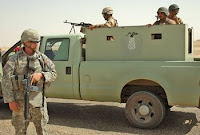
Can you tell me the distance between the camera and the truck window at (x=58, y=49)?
6551mm

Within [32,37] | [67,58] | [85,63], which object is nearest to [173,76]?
[85,63]

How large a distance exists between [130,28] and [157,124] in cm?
188

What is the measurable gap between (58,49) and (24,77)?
295 centimetres

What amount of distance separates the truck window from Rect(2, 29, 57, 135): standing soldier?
252 cm

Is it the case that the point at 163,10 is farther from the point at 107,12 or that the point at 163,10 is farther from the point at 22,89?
the point at 22,89

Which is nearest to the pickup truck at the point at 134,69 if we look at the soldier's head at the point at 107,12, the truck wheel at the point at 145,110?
the truck wheel at the point at 145,110

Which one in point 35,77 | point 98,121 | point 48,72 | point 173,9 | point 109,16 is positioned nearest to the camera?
point 35,77

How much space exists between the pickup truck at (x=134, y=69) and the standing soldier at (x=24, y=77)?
217cm

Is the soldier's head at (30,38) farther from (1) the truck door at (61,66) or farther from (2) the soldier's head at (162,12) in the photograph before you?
(2) the soldier's head at (162,12)

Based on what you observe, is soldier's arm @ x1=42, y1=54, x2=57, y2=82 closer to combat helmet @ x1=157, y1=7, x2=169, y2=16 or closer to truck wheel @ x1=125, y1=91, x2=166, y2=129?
truck wheel @ x1=125, y1=91, x2=166, y2=129

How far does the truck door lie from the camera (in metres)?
6.38

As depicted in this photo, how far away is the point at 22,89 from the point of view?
380 centimetres

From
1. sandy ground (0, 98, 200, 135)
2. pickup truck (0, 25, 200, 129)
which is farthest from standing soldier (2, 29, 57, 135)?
pickup truck (0, 25, 200, 129)

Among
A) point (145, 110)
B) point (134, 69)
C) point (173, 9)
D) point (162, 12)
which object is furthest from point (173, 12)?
point (145, 110)
